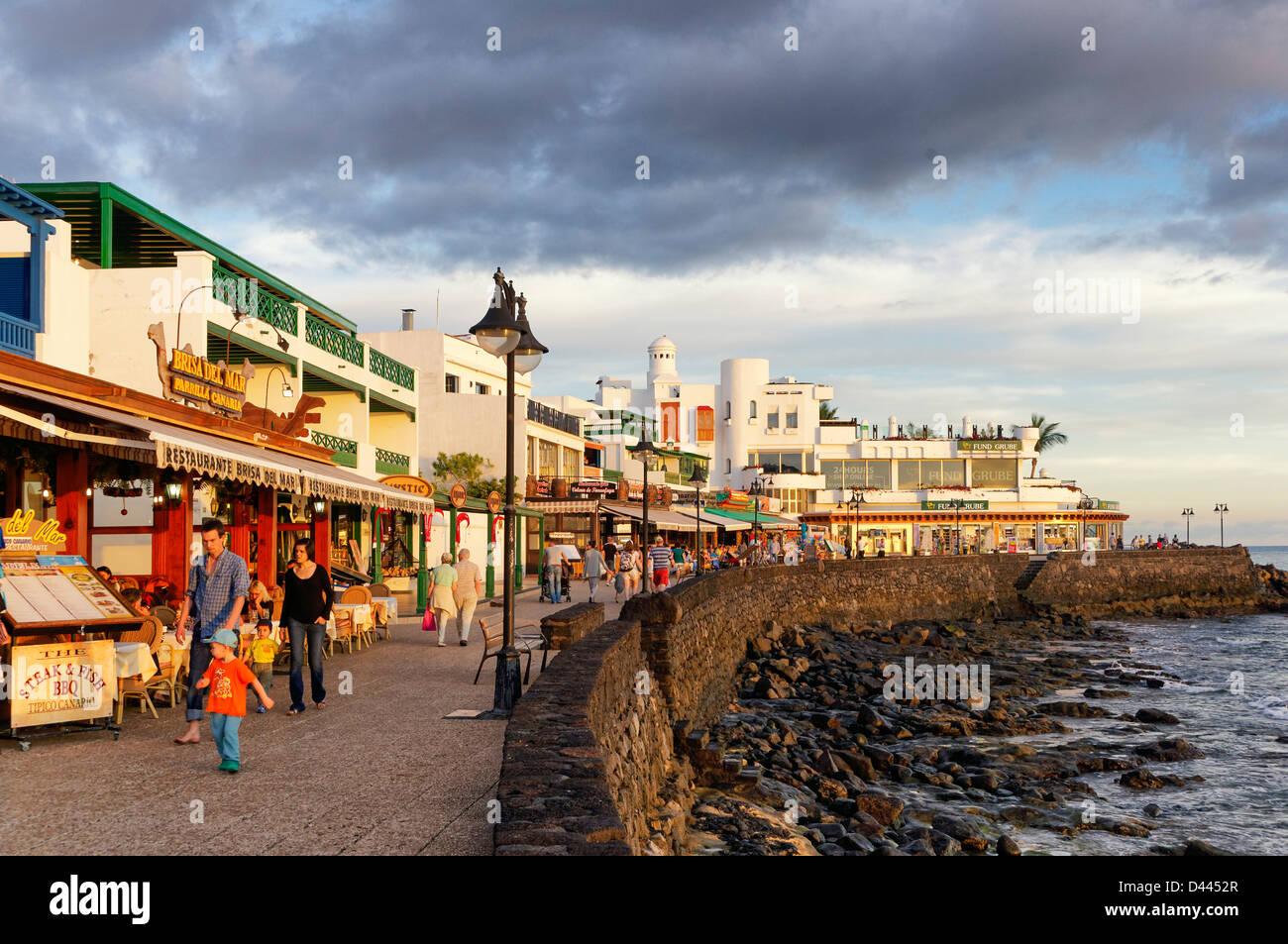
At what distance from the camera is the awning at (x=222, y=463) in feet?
32.8

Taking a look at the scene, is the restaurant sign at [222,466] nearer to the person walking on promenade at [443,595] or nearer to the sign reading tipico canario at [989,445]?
the person walking on promenade at [443,595]

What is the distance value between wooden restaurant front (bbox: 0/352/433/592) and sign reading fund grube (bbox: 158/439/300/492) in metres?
0.01

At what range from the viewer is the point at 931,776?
15039 millimetres

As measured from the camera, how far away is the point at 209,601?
26.5 feet

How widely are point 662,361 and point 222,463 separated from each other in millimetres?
81528

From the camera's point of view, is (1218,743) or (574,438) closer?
(1218,743)

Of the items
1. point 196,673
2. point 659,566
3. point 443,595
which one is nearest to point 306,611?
point 196,673

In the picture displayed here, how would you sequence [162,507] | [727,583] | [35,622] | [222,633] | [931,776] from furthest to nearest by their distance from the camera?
[727,583] < [931,776] < [162,507] < [35,622] < [222,633]

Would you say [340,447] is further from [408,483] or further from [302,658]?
[302,658]
